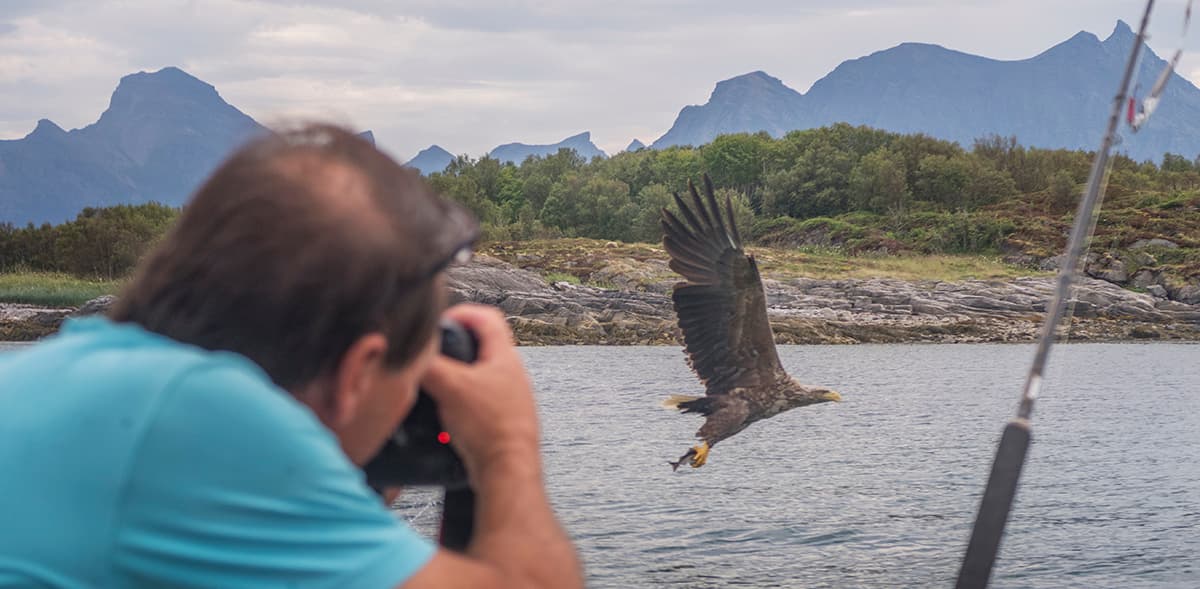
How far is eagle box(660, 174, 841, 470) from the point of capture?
38.9 feet

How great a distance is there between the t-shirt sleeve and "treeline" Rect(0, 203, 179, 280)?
230 ft

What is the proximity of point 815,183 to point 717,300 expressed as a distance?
8174 cm

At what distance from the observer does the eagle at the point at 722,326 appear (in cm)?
1186

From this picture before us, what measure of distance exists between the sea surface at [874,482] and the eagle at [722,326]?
1052cm

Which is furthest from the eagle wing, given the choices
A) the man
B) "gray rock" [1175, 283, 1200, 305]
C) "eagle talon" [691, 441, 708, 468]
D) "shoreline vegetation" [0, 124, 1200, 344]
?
"gray rock" [1175, 283, 1200, 305]

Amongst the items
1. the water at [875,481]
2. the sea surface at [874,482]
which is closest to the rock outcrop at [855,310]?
the sea surface at [874,482]

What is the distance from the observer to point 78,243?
74.4m

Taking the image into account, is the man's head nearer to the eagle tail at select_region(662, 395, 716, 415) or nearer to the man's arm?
the man's arm

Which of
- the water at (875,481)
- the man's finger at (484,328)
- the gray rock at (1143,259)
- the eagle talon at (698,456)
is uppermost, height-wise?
the man's finger at (484,328)

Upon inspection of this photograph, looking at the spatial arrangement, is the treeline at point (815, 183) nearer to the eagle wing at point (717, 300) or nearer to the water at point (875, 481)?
the water at point (875, 481)

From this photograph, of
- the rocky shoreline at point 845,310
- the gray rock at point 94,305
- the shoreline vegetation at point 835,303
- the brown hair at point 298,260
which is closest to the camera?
the brown hair at point 298,260

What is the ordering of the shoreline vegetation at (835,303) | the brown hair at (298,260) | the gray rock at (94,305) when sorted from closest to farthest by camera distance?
the brown hair at (298,260), the gray rock at (94,305), the shoreline vegetation at (835,303)

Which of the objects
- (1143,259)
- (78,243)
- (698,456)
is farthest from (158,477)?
(78,243)

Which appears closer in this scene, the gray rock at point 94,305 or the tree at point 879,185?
the gray rock at point 94,305
